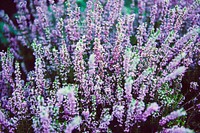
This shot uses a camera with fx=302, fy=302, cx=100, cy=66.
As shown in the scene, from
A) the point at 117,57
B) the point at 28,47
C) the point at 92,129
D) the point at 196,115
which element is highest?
the point at 28,47

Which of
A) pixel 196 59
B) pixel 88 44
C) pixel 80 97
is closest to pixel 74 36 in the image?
pixel 88 44

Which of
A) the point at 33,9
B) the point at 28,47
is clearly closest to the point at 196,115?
the point at 28,47

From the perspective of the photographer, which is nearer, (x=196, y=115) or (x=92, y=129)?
(x=92, y=129)

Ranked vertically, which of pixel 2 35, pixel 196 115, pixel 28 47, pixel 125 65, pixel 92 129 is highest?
pixel 2 35

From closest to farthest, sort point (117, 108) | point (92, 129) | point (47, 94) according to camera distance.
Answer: point (117, 108), point (92, 129), point (47, 94)

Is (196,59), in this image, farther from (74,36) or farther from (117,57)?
(74,36)

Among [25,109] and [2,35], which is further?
[2,35]

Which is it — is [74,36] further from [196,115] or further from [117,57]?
[196,115]

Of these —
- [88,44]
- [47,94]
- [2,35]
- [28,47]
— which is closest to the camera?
[47,94]

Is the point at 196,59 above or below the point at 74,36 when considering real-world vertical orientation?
below

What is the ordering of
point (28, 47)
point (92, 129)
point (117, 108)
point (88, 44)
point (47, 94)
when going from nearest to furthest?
1. point (117, 108)
2. point (92, 129)
3. point (47, 94)
4. point (88, 44)
5. point (28, 47)
